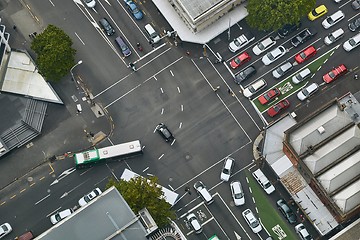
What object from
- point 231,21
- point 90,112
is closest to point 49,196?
point 90,112

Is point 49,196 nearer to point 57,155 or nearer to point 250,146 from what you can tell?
point 57,155

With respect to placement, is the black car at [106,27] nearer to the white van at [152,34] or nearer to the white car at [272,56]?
the white van at [152,34]

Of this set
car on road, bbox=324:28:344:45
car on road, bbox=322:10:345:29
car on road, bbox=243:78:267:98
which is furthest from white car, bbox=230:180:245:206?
car on road, bbox=322:10:345:29

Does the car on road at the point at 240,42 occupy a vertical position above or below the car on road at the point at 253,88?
above

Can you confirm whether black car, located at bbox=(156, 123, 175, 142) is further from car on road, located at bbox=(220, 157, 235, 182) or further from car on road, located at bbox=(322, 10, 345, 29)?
car on road, located at bbox=(322, 10, 345, 29)

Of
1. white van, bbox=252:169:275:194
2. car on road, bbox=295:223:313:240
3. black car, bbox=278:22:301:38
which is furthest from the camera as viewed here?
black car, bbox=278:22:301:38

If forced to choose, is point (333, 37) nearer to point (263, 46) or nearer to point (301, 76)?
point (301, 76)

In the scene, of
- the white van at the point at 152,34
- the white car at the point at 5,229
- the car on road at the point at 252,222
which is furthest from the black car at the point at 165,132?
the white car at the point at 5,229
